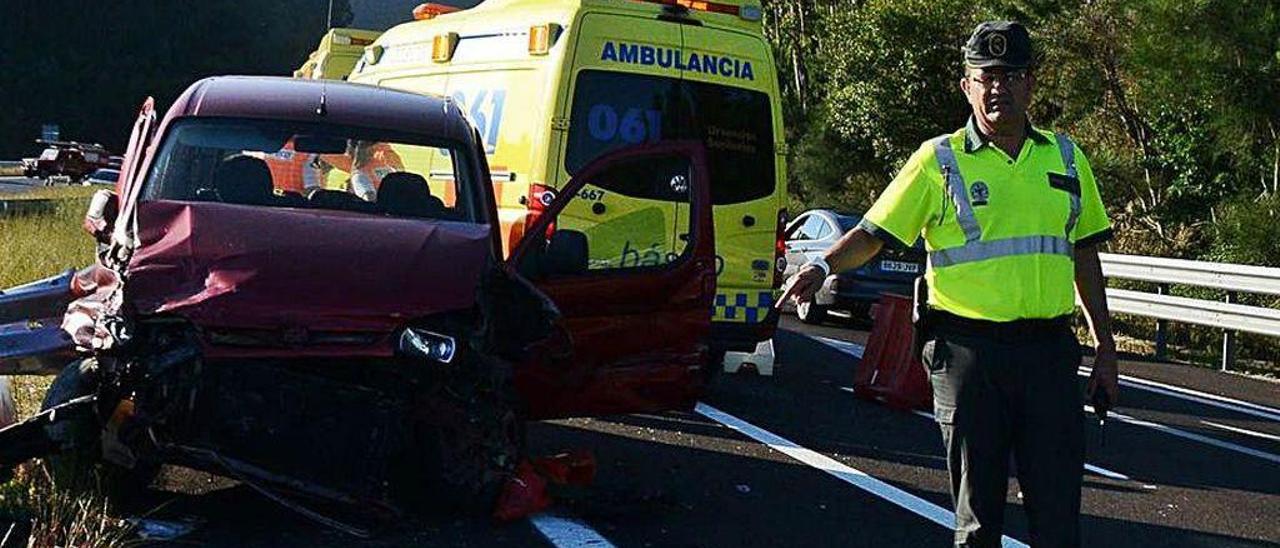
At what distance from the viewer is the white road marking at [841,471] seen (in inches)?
274

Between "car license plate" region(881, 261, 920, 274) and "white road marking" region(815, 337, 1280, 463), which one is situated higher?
"car license plate" region(881, 261, 920, 274)

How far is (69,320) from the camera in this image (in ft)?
20.1

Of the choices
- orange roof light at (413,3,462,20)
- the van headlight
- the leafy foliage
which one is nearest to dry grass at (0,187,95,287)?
orange roof light at (413,3,462,20)

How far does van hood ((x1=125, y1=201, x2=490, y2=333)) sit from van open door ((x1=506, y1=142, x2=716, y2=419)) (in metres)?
0.77

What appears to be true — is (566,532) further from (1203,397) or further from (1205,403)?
(1203,397)

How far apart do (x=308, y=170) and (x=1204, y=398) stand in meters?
7.70

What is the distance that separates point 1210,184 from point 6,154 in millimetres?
69463

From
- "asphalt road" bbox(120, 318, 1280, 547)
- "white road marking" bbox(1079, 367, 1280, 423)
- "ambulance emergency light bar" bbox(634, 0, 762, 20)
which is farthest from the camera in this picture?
"white road marking" bbox(1079, 367, 1280, 423)

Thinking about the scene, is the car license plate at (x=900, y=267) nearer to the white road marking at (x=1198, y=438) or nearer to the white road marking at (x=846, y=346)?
the white road marking at (x=846, y=346)

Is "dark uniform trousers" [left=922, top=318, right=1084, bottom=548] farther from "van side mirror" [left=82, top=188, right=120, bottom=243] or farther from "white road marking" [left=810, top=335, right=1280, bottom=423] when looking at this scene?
"white road marking" [left=810, top=335, right=1280, bottom=423]

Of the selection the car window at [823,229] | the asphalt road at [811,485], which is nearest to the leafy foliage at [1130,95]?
the car window at [823,229]

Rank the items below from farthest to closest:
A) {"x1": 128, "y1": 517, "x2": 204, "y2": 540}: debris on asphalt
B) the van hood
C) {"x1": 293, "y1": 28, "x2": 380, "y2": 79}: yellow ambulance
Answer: {"x1": 293, "y1": 28, "x2": 380, "y2": 79}: yellow ambulance → {"x1": 128, "y1": 517, "x2": 204, "y2": 540}: debris on asphalt → the van hood

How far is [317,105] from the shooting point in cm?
736

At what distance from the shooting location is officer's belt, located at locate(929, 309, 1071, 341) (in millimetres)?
4551
